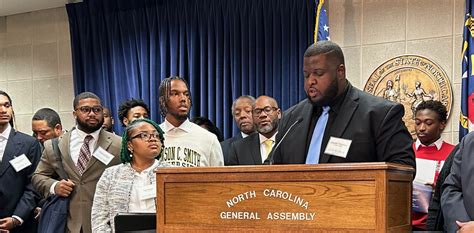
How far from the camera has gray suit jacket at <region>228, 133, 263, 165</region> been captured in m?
4.53

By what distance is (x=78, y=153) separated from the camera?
167 inches

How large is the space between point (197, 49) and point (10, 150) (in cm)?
226

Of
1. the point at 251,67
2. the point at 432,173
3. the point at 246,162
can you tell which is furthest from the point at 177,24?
the point at 432,173

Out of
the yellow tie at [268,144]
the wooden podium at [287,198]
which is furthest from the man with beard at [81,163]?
the wooden podium at [287,198]

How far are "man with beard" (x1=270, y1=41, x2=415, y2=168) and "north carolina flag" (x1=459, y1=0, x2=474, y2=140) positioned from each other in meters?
2.56

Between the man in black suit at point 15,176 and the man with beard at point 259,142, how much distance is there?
1422mm

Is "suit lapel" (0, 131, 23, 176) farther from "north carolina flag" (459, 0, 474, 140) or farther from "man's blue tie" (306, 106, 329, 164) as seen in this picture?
"north carolina flag" (459, 0, 474, 140)

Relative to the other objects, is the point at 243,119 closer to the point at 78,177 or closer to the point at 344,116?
the point at 78,177

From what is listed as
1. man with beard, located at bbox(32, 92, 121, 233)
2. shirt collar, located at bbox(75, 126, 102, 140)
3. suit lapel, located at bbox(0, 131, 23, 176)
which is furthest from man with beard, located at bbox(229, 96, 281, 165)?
suit lapel, located at bbox(0, 131, 23, 176)

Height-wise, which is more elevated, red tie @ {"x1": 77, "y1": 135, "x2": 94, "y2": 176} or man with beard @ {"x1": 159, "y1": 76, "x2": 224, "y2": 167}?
man with beard @ {"x1": 159, "y1": 76, "x2": 224, "y2": 167}

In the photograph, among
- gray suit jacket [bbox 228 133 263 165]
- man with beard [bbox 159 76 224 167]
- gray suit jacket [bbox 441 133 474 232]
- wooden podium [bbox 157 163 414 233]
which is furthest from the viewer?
gray suit jacket [bbox 228 133 263 165]

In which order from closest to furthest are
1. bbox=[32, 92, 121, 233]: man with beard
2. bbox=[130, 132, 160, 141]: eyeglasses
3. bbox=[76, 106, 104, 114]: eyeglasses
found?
1. bbox=[130, 132, 160, 141]: eyeglasses
2. bbox=[32, 92, 121, 233]: man with beard
3. bbox=[76, 106, 104, 114]: eyeglasses

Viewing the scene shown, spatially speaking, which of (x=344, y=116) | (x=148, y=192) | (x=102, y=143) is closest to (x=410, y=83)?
(x=102, y=143)

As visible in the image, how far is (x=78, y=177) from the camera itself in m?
4.17
